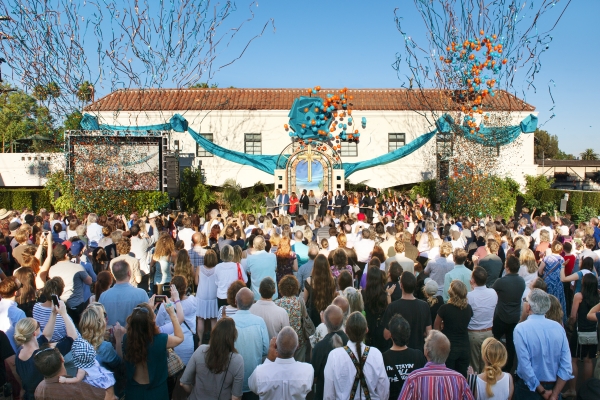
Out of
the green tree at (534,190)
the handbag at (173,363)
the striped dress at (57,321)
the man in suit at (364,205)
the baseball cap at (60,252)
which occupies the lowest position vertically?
the handbag at (173,363)

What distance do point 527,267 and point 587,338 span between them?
115 cm

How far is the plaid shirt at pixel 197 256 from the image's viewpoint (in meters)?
8.66

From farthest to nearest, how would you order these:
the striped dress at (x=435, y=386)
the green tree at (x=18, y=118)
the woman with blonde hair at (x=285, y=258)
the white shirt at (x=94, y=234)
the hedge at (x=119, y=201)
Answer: the green tree at (x=18, y=118) < the hedge at (x=119, y=201) < the white shirt at (x=94, y=234) < the woman with blonde hair at (x=285, y=258) < the striped dress at (x=435, y=386)

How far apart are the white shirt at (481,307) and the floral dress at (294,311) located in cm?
185

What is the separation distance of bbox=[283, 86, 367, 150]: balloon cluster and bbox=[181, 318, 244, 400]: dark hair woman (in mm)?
20456

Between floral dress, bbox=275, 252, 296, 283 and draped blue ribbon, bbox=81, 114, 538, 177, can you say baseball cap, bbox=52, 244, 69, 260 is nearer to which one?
floral dress, bbox=275, 252, 296, 283

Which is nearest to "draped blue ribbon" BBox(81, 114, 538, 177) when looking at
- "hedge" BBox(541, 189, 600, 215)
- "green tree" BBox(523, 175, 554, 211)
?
"green tree" BBox(523, 175, 554, 211)

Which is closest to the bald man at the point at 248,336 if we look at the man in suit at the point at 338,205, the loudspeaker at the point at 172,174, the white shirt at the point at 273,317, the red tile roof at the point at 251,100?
the white shirt at the point at 273,317

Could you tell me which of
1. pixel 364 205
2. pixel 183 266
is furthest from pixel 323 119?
pixel 183 266

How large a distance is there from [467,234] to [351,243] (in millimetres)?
2813

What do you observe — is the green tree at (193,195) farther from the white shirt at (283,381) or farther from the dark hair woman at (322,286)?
the white shirt at (283,381)

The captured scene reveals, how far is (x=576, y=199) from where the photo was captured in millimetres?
24156

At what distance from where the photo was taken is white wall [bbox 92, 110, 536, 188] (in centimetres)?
2634

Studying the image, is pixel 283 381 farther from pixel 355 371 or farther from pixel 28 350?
pixel 28 350
